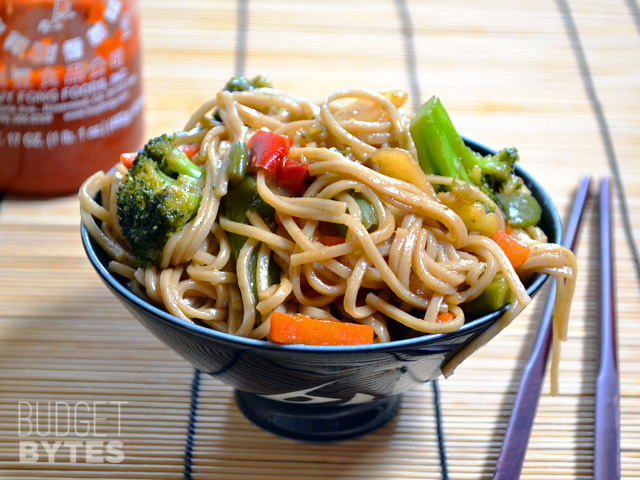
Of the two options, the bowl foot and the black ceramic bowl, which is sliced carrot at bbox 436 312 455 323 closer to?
the black ceramic bowl

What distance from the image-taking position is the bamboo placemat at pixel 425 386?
7.08 feet

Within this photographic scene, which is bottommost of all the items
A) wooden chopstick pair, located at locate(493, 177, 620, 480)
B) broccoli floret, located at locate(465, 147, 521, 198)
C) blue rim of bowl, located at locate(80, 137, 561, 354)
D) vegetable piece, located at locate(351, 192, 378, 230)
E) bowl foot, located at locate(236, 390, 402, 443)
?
bowl foot, located at locate(236, 390, 402, 443)

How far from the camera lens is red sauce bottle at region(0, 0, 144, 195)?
2730mm

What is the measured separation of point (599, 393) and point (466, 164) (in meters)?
0.84

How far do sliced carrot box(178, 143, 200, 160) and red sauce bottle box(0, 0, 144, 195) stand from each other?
845 mm

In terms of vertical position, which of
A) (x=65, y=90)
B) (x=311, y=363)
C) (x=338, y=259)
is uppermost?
(x=65, y=90)

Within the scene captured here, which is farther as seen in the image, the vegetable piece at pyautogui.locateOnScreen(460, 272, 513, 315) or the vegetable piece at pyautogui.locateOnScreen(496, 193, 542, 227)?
the vegetable piece at pyautogui.locateOnScreen(496, 193, 542, 227)

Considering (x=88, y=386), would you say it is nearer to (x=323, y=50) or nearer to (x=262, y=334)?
(x=262, y=334)

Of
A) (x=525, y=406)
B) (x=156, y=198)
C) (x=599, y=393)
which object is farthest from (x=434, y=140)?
(x=599, y=393)

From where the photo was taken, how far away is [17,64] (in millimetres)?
2762

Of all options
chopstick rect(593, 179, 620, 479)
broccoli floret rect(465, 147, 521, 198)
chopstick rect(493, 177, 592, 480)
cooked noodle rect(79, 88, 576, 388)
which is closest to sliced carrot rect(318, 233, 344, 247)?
cooked noodle rect(79, 88, 576, 388)

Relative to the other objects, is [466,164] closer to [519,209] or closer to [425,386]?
[519,209]

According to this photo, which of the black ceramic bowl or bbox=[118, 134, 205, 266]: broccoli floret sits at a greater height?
bbox=[118, 134, 205, 266]: broccoli floret

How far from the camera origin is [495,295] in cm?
183
